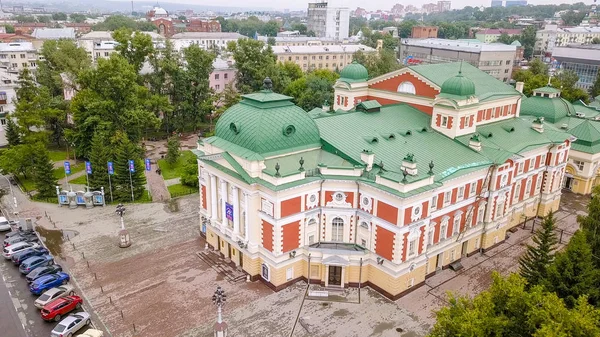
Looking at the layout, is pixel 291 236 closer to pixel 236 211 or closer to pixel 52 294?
pixel 236 211

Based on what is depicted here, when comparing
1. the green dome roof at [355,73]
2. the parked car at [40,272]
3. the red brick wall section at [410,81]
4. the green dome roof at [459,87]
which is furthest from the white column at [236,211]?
the red brick wall section at [410,81]

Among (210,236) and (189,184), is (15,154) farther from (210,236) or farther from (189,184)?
(210,236)

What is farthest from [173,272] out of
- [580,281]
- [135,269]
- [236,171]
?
[580,281]

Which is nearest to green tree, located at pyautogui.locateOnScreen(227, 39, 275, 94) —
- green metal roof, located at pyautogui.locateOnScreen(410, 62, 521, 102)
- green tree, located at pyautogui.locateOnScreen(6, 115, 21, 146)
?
green tree, located at pyautogui.locateOnScreen(6, 115, 21, 146)

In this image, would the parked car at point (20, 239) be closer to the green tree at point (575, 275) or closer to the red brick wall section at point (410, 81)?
the red brick wall section at point (410, 81)

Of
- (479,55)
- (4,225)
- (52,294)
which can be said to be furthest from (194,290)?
(479,55)

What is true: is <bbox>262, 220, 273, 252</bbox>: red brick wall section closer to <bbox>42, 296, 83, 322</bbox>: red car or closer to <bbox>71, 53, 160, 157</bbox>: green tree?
<bbox>42, 296, 83, 322</bbox>: red car
